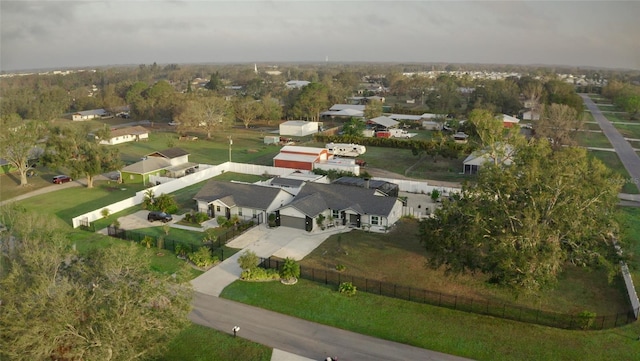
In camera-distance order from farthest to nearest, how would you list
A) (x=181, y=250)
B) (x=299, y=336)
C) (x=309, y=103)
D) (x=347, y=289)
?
(x=309, y=103), (x=181, y=250), (x=347, y=289), (x=299, y=336)

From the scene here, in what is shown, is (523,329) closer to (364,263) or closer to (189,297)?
(364,263)

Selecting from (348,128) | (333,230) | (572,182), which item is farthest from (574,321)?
(348,128)

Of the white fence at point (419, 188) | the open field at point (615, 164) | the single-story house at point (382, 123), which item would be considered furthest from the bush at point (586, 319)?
the single-story house at point (382, 123)

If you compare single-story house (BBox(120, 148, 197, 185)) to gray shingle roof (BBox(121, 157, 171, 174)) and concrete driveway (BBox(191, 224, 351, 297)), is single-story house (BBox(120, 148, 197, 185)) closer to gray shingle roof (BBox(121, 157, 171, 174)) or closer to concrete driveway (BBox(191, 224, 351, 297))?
gray shingle roof (BBox(121, 157, 171, 174))

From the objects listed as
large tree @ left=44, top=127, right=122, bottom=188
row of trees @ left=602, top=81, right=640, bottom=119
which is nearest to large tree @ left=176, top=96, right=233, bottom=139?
large tree @ left=44, top=127, right=122, bottom=188

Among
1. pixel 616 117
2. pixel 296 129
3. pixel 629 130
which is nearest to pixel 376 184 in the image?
pixel 296 129

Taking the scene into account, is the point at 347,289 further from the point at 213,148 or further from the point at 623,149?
the point at 623,149
